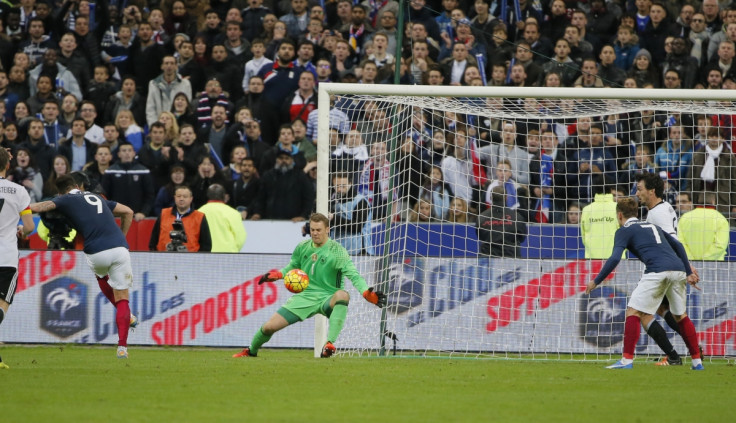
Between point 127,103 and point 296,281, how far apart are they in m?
8.48

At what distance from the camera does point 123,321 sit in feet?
41.9

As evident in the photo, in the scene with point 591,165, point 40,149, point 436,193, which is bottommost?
point 436,193

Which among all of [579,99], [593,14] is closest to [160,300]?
[579,99]

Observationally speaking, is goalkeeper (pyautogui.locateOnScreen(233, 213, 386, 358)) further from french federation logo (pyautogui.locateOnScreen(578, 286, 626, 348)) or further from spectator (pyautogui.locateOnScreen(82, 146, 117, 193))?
spectator (pyautogui.locateOnScreen(82, 146, 117, 193))

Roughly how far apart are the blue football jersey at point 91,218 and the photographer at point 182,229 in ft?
8.81

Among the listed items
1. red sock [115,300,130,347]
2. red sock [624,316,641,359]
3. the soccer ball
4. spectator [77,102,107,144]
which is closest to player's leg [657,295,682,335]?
red sock [624,316,641,359]

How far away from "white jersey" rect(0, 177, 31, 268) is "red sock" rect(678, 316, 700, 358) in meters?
7.08

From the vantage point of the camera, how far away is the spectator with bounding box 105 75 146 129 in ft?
65.6

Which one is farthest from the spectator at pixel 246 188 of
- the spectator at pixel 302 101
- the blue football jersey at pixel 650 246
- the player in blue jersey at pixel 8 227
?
the blue football jersey at pixel 650 246

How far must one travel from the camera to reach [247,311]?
14969mm

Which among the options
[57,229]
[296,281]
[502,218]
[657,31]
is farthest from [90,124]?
[657,31]

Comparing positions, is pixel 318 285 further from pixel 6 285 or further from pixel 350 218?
pixel 6 285

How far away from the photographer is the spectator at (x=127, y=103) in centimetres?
1998

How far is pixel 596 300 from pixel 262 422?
811 cm
